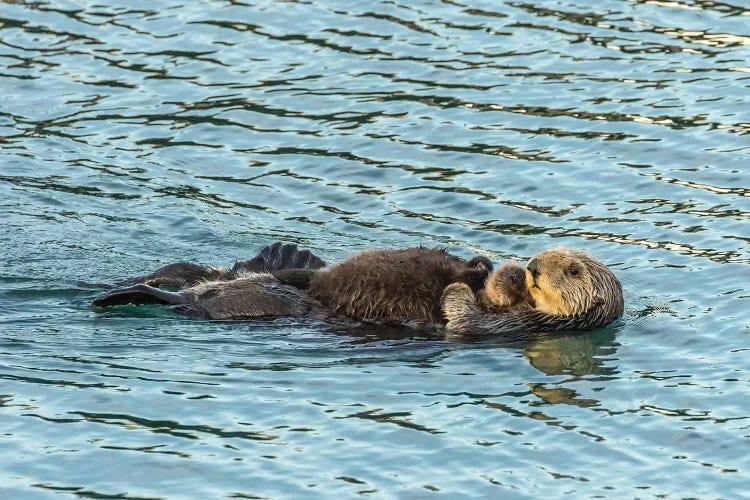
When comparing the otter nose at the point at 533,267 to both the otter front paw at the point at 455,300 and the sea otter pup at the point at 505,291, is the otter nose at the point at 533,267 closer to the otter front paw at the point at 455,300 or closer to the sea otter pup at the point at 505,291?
the sea otter pup at the point at 505,291

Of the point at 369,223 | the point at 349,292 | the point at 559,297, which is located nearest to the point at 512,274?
the point at 559,297

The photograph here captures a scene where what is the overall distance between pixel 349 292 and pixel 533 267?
1.14 metres

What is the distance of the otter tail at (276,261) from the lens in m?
9.44

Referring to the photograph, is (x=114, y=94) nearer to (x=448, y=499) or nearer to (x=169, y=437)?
(x=169, y=437)

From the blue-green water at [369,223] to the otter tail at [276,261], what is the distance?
66cm

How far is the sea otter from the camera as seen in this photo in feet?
29.1

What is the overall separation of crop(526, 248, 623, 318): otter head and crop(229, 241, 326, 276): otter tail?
5.00ft

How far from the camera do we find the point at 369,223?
1081 cm

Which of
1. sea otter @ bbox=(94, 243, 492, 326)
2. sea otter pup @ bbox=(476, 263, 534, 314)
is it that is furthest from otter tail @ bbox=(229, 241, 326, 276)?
sea otter pup @ bbox=(476, 263, 534, 314)

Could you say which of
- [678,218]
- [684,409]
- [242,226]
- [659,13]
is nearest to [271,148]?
[242,226]

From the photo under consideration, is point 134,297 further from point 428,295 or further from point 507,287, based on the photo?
point 507,287

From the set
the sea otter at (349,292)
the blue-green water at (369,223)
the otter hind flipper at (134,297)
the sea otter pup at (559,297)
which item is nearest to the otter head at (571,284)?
the sea otter pup at (559,297)

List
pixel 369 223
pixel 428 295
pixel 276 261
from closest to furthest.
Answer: pixel 428 295, pixel 276 261, pixel 369 223

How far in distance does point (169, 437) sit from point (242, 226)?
12.4ft
